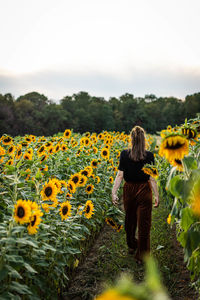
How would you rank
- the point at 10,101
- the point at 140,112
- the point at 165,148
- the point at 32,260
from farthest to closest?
the point at 140,112 < the point at 10,101 < the point at 32,260 < the point at 165,148

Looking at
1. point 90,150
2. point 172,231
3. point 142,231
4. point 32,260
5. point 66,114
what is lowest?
point 172,231

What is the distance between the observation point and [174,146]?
1943 mm

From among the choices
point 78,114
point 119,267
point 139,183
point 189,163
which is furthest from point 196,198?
point 78,114

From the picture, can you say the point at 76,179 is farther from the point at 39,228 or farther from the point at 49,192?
the point at 39,228

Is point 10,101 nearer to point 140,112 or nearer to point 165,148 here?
point 140,112

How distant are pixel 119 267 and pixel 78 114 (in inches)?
1752

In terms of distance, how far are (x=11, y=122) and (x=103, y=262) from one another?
1310 inches

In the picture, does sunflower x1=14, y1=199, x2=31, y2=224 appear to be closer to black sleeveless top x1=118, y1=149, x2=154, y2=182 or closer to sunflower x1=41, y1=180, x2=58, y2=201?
sunflower x1=41, y1=180, x2=58, y2=201

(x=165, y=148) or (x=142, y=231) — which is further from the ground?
(x=165, y=148)

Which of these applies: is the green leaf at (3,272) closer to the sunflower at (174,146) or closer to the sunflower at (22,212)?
the sunflower at (22,212)


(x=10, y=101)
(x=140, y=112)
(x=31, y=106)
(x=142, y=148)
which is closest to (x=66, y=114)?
(x=31, y=106)

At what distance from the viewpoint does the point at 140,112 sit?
5847cm

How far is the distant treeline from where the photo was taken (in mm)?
36344

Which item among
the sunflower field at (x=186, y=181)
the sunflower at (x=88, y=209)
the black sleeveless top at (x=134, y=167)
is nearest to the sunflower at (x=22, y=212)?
the sunflower field at (x=186, y=181)
